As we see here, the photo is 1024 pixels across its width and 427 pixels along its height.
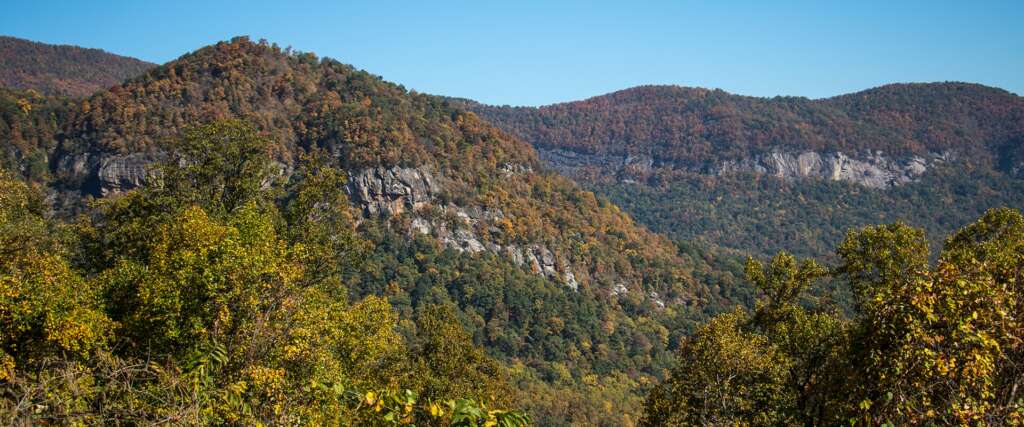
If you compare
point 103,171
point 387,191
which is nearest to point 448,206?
point 387,191

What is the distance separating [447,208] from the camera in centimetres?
15262

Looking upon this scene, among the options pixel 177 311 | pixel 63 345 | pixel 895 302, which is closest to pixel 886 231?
pixel 895 302

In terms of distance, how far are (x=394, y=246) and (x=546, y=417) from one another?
60168 millimetres

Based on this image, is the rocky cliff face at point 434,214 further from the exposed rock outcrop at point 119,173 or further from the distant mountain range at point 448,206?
the exposed rock outcrop at point 119,173

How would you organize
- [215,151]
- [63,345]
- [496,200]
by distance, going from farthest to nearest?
[496,200] < [215,151] < [63,345]

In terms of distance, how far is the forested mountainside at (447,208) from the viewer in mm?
115062

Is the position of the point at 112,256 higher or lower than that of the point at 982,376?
lower

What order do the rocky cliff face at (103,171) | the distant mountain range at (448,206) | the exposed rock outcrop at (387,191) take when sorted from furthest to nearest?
the exposed rock outcrop at (387,191)
the distant mountain range at (448,206)
the rocky cliff face at (103,171)

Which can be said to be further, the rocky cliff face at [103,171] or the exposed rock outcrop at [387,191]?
the exposed rock outcrop at [387,191]

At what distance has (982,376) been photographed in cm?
793

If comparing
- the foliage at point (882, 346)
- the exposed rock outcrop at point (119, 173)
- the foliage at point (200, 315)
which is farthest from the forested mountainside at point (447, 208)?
the foliage at point (882, 346)

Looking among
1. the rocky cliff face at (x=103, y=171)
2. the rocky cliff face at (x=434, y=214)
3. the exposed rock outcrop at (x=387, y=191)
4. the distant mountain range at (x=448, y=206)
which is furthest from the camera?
the rocky cliff face at (x=434, y=214)

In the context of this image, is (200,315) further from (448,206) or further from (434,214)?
(448,206)

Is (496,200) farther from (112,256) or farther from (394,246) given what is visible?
(112,256)
